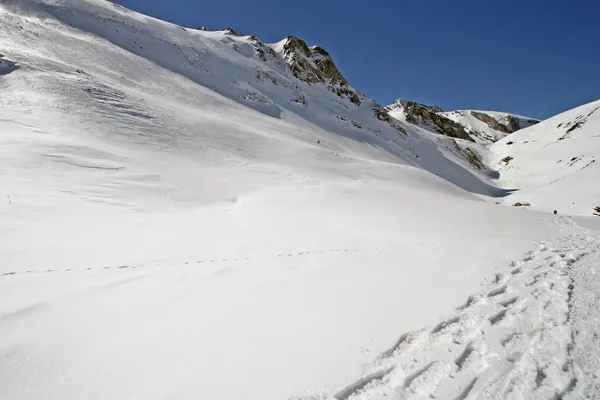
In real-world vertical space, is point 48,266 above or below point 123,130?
below

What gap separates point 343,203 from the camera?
9789 mm

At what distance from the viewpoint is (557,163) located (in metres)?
36.7

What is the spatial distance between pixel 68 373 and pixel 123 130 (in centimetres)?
1364

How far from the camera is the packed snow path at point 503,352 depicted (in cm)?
233

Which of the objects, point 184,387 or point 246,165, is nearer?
point 184,387

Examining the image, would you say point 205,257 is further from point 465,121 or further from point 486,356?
point 465,121

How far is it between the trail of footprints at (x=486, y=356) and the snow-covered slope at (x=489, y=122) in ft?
330

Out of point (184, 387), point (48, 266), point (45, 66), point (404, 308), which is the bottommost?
point (48, 266)

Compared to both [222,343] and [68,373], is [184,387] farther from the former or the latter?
[68,373]

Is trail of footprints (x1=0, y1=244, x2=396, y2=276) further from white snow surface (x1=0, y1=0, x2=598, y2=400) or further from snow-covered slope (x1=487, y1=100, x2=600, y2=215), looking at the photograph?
snow-covered slope (x1=487, y1=100, x2=600, y2=215)

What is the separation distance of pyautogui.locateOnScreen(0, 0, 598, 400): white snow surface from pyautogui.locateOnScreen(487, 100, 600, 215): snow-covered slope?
15.7 meters

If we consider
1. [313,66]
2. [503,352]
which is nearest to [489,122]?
[313,66]

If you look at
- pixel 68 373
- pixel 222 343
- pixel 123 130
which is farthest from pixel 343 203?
pixel 123 130

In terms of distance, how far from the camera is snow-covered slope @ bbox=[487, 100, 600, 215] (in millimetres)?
22578
